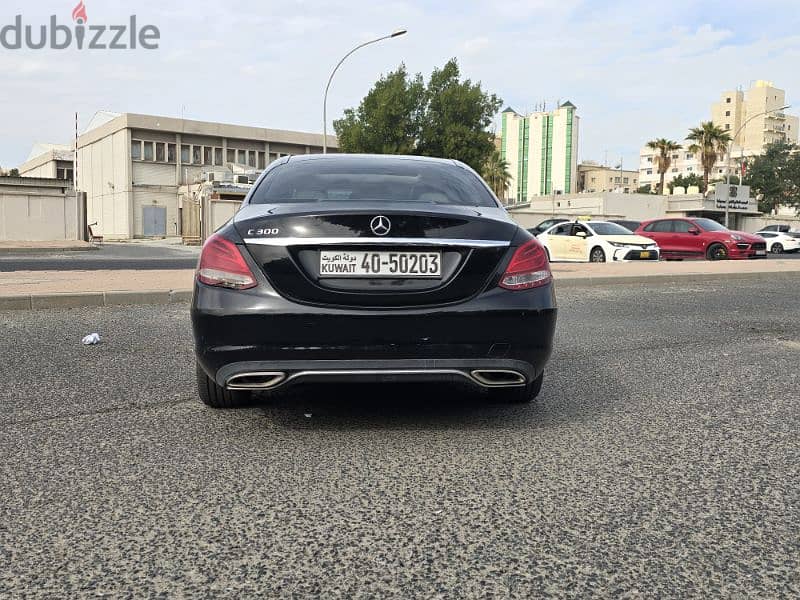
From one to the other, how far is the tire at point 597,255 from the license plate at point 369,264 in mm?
18920

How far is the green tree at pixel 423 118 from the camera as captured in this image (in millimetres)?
42938

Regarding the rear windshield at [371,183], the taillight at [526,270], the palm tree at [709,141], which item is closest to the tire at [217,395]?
the rear windshield at [371,183]

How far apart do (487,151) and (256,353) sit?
4329 cm

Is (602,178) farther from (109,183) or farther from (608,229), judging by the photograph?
(608,229)

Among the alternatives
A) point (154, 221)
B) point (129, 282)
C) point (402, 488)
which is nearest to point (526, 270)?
point (402, 488)

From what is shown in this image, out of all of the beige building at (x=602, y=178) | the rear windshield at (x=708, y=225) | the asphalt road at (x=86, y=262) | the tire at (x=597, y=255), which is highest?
the beige building at (x=602, y=178)

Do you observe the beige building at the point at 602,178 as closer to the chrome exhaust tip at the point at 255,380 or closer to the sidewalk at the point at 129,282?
the sidewalk at the point at 129,282

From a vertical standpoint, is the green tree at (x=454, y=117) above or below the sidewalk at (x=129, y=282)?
above

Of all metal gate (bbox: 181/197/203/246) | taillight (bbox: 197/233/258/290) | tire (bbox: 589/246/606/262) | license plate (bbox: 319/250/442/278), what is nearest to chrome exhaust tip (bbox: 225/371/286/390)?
taillight (bbox: 197/233/258/290)

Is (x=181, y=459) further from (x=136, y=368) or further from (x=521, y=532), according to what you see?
(x=136, y=368)

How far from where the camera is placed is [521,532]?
2.61 m

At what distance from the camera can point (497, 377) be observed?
3678 mm

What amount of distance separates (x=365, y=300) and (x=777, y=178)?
78.9m

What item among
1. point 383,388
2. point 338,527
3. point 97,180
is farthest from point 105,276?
point 97,180
